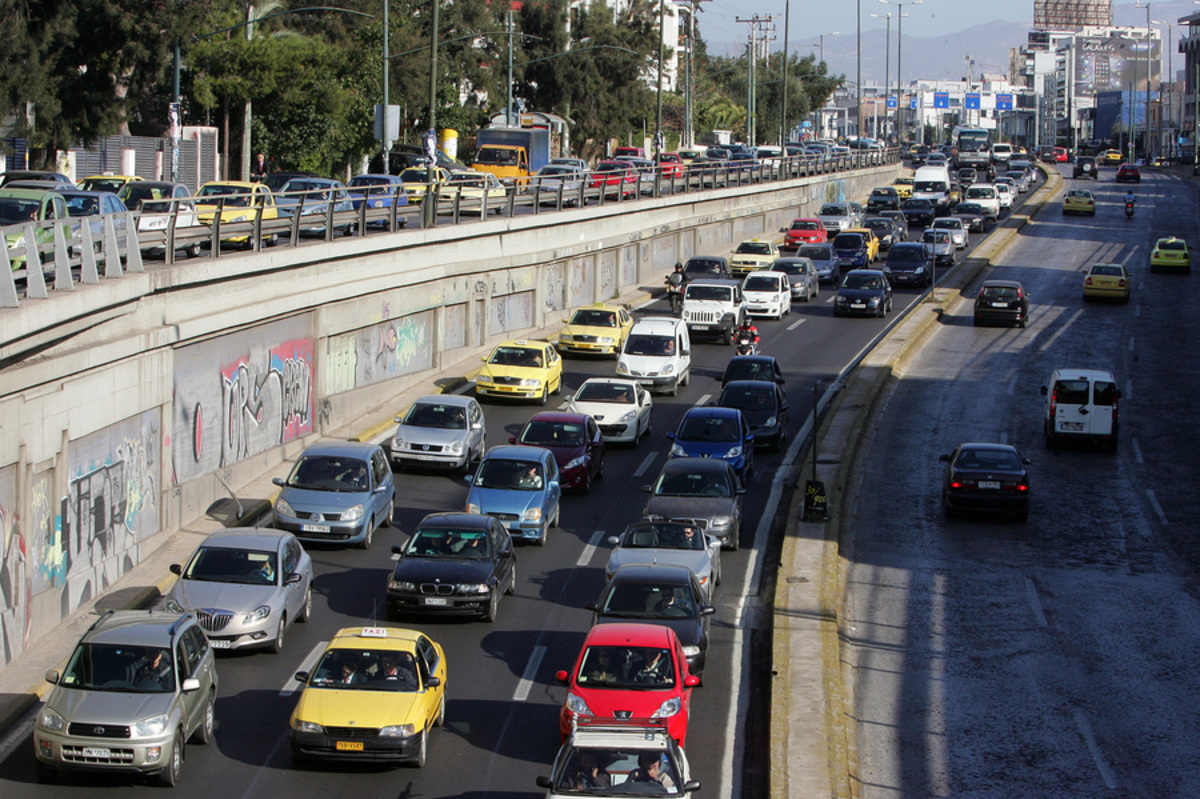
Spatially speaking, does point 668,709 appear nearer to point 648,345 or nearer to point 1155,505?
point 1155,505

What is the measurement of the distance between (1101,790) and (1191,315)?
133 feet

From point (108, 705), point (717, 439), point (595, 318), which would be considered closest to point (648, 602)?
point (108, 705)

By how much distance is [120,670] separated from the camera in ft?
54.0

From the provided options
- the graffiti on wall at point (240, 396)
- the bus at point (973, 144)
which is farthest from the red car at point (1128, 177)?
the graffiti on wall at point (240, 396)

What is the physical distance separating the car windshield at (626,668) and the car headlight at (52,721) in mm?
5709

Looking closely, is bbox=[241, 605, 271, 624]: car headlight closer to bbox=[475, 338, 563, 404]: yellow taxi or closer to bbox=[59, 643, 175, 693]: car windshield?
bbox=[59, 643, 175, 693]: car windshield

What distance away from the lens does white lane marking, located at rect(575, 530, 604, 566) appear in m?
25.0

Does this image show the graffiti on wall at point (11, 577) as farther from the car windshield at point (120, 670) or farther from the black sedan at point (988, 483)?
the black sedan at point (988, 483)

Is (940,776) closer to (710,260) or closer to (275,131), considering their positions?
(710,260)

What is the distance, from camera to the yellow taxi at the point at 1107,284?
55406 millimetres

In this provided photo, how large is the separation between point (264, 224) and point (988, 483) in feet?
52.8

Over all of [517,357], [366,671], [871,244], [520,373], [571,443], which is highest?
[871,244]

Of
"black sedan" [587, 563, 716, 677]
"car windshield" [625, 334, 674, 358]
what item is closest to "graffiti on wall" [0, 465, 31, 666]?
"black sedan" [587, 563, 716, 677]

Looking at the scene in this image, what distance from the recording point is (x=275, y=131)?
67625 mm
